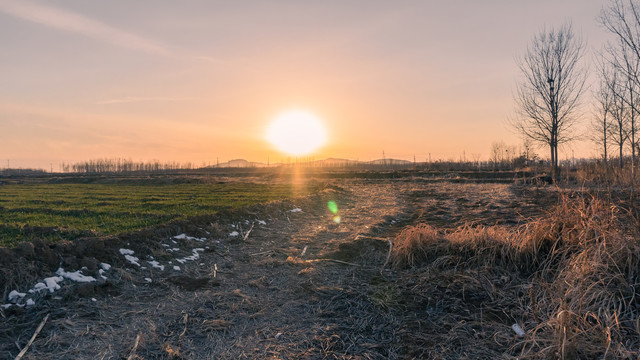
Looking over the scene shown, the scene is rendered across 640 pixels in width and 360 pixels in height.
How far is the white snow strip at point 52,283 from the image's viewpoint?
476 cm

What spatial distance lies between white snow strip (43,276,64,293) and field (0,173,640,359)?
0.11 meters

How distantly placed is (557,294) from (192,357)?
13.4 feet

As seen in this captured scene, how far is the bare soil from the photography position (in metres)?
3.64

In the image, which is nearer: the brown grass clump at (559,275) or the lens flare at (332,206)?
the brown grass clump at (559,275)

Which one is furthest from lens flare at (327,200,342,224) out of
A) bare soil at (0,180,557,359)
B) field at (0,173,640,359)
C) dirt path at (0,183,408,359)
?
field at (0,173,640,359)

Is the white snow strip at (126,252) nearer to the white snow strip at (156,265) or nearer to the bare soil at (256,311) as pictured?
the bare soil at (256,311)

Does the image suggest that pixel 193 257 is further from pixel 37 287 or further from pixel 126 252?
pixel 37 287

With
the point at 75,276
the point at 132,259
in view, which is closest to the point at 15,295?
the point at 75,276

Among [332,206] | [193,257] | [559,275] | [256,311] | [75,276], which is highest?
[559,275]

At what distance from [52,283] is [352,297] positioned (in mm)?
4253

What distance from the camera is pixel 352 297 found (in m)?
4.94

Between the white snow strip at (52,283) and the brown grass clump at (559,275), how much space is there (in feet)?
17.1

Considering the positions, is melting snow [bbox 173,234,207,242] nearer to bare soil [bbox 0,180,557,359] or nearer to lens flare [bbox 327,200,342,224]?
bare soil [bbox 0,180,557,359]

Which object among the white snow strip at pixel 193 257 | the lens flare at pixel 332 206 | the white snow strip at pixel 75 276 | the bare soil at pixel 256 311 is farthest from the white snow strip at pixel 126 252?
the lens flare at pixel 332 206
